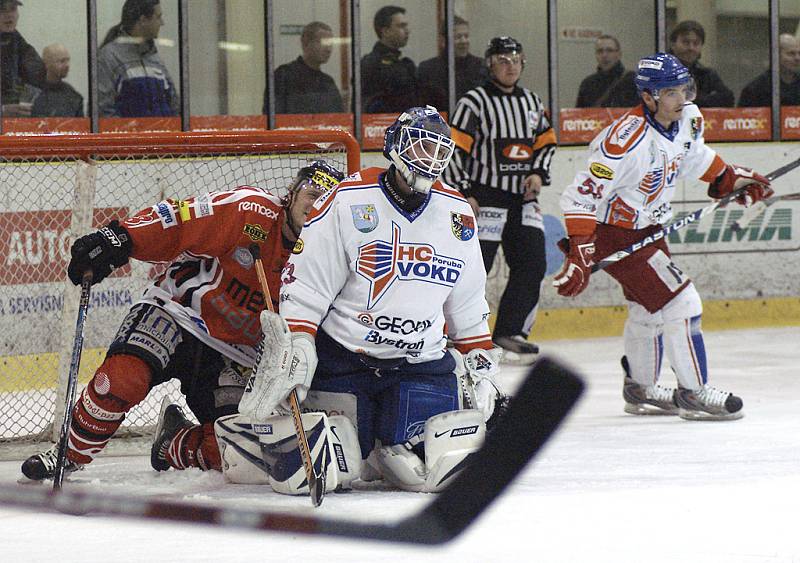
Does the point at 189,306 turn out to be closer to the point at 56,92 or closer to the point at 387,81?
the point at 56,92

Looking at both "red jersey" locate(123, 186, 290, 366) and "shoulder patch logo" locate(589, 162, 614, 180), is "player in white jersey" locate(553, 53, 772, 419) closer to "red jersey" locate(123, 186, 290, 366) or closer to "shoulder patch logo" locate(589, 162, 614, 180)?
"shoulder patch logo" locate(589, 162, 614, 180)

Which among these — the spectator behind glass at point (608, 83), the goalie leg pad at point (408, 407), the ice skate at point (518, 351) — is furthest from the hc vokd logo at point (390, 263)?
the spectator behind glass at point (608, 83)

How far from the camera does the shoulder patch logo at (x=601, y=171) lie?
4551mm

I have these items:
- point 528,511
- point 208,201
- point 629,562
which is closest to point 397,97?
point 208,201

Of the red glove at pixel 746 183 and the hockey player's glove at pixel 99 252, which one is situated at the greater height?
the red glove at pixel 746 183

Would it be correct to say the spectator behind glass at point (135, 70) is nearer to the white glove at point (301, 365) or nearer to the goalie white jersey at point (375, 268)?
the goalie white jersey at point (375, 268)

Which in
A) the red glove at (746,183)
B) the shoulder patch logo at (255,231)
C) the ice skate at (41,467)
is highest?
the red glove at (746,183)

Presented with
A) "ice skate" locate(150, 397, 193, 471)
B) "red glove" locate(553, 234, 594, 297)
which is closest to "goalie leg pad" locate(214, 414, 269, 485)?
"ice skate" locate(150, 397, 193, 471)

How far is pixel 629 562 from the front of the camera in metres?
2.55

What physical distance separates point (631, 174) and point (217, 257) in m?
1.63

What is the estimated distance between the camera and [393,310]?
3301mm

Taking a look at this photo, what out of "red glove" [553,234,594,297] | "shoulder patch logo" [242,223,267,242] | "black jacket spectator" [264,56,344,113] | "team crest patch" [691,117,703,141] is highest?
"black jacket spectator" [264,56,344,113]

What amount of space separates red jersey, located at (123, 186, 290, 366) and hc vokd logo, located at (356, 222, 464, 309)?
1.26ft

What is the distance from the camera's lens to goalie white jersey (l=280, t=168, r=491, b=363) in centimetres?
327
